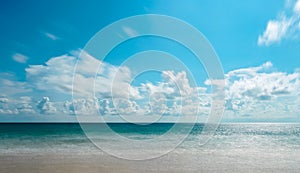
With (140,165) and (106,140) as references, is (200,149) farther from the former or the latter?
(106,140)

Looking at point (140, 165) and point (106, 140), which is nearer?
point (140, 165)

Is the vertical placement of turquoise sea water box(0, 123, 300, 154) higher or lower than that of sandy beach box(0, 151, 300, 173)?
higher

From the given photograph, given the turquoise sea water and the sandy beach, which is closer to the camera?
the sandy beach

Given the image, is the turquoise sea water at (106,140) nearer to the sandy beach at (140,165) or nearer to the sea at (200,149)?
the sea at (200,149)

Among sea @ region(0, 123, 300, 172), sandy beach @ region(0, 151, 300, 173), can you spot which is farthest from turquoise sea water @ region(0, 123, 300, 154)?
sandy beach @ region(0, 151, 300, 173)

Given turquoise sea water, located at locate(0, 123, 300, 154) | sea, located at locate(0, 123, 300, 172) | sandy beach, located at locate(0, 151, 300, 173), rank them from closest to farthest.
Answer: sandy beach, located at locate(0, 151, 300, 173) < sea, located at locate(0, 123, 300, 172) < turquoise sea water, located at locate(0, 123, 300, 154)

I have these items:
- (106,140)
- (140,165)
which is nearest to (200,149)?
(140,165)


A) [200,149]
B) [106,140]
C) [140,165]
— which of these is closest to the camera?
[140,165]

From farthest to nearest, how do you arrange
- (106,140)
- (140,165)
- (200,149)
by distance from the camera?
(106,140)
(200,149)
(140,165)

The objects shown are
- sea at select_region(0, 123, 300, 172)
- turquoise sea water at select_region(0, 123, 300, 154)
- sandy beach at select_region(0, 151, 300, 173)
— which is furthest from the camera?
turquoise sea water at select_region(0, 123, 300, 154)

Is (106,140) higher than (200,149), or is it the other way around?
(106,140)

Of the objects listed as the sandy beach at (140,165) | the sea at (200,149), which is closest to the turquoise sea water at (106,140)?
the sea at (200,149)

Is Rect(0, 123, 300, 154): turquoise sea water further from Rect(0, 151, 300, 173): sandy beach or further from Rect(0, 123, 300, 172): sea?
Rect(0, 151, 300, 173): sandy beach

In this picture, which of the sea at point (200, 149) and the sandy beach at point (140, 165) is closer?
the sandy beach at point (140, 165)
